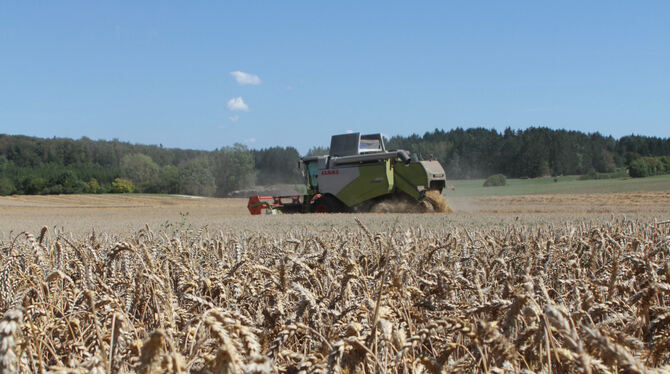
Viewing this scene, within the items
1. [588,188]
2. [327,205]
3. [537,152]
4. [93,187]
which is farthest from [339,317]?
[537,152]

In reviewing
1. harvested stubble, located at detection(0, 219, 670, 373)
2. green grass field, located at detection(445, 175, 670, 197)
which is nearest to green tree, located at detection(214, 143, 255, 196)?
green grass field, located at detection(445, 175, 670, 197)

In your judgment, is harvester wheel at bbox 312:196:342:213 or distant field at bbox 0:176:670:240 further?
harvester wheel at bbox 312:196:342:213

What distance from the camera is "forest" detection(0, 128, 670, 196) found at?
260 ft

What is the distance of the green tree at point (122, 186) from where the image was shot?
8488cm

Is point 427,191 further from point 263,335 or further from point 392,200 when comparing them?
point 263,335

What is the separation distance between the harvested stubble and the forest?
52449 mm

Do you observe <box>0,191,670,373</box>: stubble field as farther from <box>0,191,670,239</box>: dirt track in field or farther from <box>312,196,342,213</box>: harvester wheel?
<box>312,196,342,213</box>: harvester wheel

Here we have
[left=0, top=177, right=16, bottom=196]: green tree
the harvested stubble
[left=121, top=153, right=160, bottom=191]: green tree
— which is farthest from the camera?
[left=121, top=153, right=160, bottom=191]: green tree

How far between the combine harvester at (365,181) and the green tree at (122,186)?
233ft

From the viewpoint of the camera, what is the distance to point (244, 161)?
82.2 m

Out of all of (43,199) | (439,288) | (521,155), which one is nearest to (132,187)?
(43,199)

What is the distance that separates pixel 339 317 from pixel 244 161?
8152 centimetres

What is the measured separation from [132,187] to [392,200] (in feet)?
253

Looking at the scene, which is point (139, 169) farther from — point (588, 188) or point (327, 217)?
point (327, 217)
